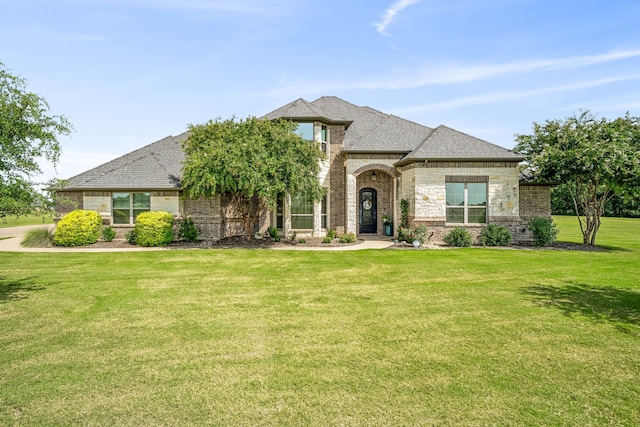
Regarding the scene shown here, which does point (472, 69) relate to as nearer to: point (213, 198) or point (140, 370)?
point (213, 198)

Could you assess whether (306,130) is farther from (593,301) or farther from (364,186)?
(593,301)

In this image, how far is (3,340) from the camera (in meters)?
5.35

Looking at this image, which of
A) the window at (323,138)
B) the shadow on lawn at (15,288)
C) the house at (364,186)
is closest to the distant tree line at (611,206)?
the house at (364,186)

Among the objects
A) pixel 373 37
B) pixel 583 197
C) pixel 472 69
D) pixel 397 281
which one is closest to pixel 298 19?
pixel 373 37

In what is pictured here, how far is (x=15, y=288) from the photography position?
28.5ft

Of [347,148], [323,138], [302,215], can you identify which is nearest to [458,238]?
[347,148]

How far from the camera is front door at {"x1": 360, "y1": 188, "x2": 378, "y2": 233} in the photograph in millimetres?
21672

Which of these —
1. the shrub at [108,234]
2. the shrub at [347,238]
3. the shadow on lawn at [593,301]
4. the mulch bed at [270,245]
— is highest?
the shrub at [108,234]

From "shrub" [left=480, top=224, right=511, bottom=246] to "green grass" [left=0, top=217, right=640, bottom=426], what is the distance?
665cm

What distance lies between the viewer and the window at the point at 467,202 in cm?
1748

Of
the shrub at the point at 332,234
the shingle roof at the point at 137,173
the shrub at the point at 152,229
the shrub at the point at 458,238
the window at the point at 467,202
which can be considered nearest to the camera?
the shrub at the point at 458,238

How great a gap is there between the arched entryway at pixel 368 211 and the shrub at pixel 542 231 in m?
8.22

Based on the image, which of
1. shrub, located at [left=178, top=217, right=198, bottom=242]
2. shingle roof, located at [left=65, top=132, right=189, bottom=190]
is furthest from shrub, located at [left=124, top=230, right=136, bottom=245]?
shingle roof, located at [left=65, top=132, right=189, bottom=190]

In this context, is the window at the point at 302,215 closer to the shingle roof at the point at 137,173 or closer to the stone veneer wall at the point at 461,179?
the stone veneer wall at the point at 461,179
